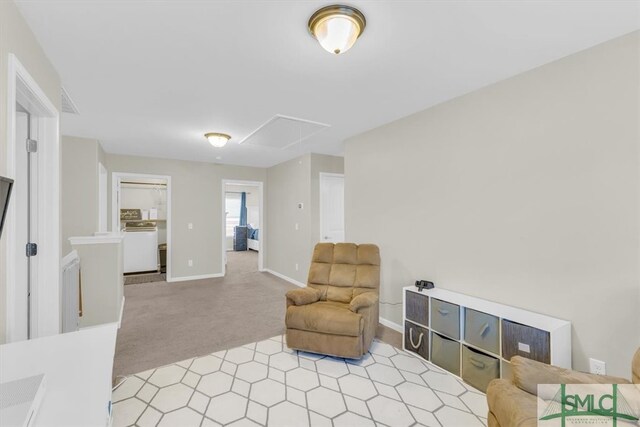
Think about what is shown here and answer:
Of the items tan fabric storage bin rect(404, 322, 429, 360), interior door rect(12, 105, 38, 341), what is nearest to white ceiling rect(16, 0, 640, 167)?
interior door rect(12, 105, 38, 341)

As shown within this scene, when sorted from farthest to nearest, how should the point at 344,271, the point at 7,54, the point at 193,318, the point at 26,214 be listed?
the point at 193,318 → the point at 344,271 → the point at 26,214 → the point at 7,54

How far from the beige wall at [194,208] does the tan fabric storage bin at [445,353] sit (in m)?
4.55

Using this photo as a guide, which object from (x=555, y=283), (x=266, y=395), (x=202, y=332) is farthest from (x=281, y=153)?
(x=555, y=283)

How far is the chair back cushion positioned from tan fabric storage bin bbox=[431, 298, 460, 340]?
59 cm

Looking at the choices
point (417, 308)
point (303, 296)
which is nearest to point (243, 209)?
point (303, 296)

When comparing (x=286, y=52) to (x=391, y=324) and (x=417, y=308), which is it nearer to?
(x=417, y=308)

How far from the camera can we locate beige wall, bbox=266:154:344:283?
4.88 metres

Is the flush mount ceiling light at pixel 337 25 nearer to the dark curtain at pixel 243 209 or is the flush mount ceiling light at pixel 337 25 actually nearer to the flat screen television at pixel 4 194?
the flat screen television at pixel 4 194

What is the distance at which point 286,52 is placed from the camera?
1.92m

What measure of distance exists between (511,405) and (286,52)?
2.30 meters

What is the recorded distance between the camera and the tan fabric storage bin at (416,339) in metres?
2.58

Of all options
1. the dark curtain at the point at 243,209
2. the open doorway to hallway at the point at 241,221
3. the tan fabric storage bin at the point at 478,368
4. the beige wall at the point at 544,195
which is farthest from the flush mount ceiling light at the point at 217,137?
the dark curtain at the point at 243,209

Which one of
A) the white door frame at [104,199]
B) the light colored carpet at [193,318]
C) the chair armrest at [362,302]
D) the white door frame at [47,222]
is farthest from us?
the white door frame at [104,199]

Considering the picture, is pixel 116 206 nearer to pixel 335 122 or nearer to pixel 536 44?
pixel 335 122
